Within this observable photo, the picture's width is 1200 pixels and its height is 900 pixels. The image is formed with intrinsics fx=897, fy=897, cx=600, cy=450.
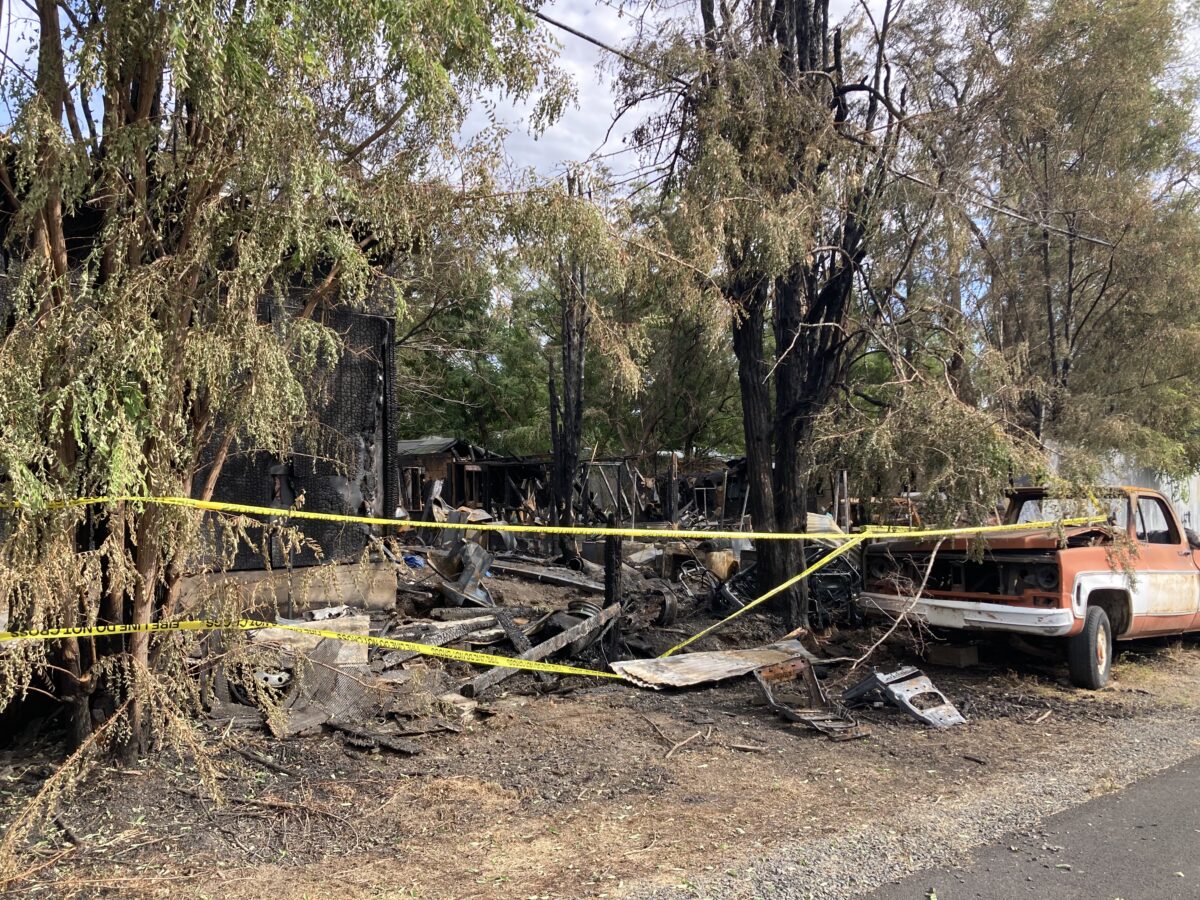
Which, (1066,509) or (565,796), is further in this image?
(1066,509)

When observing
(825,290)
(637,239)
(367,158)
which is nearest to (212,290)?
(367,158)

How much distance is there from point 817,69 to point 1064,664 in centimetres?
700

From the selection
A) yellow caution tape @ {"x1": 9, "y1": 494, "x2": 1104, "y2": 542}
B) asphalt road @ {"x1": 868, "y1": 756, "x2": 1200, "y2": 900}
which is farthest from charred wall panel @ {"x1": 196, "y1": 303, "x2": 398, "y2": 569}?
asphalt road @ {"x1": 868, "y1": 756, "x2": 1200, "y2": 900}

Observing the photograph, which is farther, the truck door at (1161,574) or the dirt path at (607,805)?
the truck door at (1161,574)

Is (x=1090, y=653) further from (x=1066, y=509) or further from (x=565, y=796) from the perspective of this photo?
(x=565, y=796)

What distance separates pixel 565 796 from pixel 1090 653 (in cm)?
513

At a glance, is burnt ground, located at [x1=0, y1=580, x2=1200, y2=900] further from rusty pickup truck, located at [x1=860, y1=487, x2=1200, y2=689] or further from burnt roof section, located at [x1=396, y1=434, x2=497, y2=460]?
burnt roof section, located at [x1=396, y1=434, x2=497, y2=460]

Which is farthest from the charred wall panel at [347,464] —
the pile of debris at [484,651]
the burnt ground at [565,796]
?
the burnt ground at [565,796]

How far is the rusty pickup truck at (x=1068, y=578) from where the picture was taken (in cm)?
755

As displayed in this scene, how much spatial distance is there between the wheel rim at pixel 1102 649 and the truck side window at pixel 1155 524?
1.44 metres

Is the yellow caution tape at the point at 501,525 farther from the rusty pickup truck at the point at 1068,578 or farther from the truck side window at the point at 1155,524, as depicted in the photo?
the truck side window at the point at 1155,524

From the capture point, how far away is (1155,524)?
9.16m

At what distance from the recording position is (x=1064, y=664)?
28.4ft

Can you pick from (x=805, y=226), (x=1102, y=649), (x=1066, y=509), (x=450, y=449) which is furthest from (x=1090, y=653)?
(x=450, y=449)
